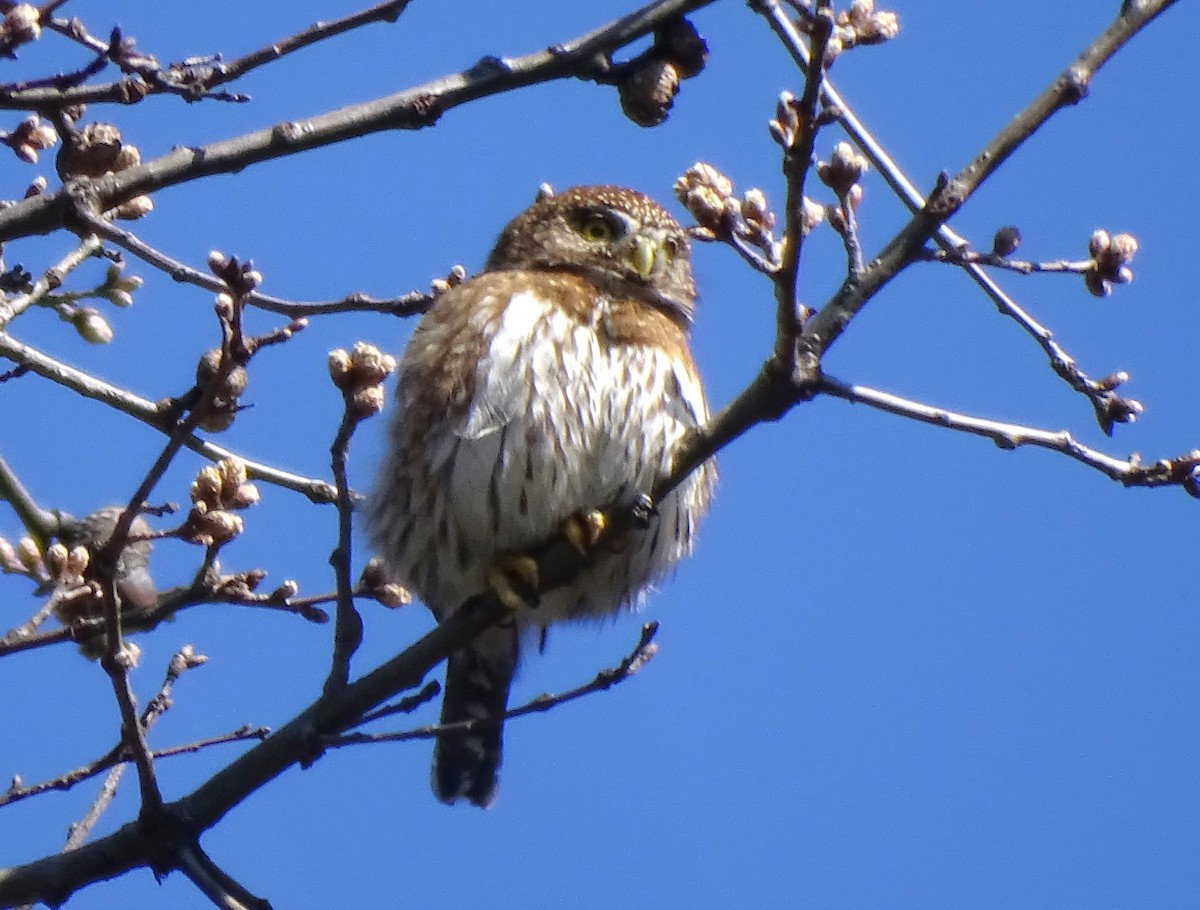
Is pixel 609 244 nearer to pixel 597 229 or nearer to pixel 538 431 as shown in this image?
pixel 597 229

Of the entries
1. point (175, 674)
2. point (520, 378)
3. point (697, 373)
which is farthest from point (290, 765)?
point (697, 373)

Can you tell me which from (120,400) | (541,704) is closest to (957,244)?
(541,704)

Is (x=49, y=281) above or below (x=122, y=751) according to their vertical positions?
above

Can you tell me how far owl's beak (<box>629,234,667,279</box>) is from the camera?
456 cm

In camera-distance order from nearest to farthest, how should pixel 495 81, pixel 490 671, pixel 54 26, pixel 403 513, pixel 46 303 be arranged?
pixel 54 26
pixel 495 81
pixel 46 303
pixel 403 513
pixel 490 671

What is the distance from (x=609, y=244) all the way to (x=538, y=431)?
1.08 m

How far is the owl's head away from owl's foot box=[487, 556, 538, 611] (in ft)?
3.01

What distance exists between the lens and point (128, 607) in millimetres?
3420

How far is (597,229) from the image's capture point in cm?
478

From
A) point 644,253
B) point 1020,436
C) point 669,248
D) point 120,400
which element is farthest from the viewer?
point 669,248

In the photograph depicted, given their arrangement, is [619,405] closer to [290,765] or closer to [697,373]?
[697,373]

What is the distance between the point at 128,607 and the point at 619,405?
1201 mm

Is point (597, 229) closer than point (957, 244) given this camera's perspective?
No

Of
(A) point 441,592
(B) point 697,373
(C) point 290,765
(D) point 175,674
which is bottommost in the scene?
(C) point 290,765
